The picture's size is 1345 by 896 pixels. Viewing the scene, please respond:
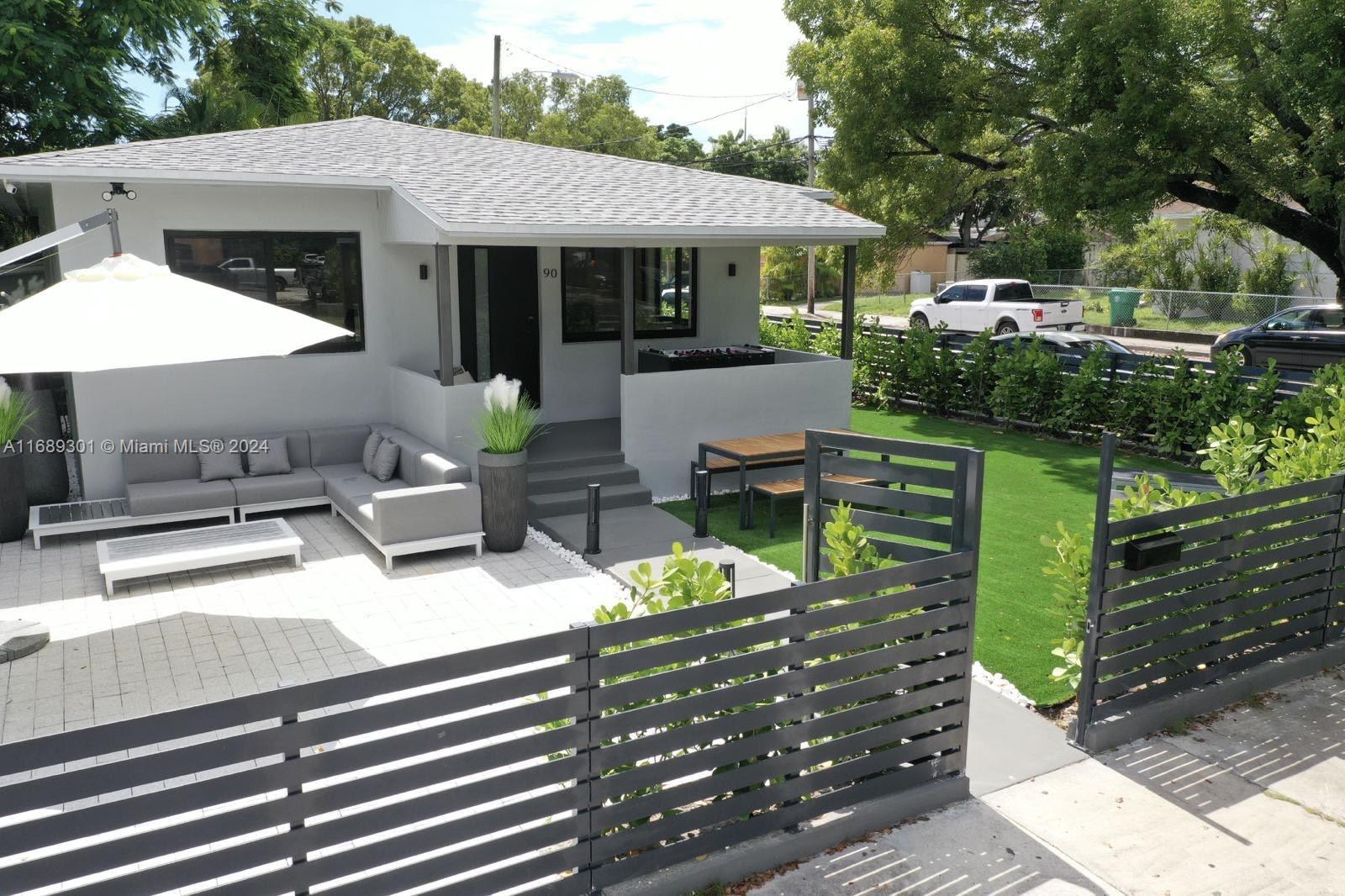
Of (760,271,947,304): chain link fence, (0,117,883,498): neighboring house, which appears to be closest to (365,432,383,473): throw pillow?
(0,117,883,498): neighboring house

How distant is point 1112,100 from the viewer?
45.5ft

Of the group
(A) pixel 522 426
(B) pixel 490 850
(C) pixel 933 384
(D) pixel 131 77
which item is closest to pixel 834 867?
(B) pixel 490 850

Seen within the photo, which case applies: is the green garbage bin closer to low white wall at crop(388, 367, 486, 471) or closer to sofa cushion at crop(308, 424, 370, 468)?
low white wall at crop(388, 367, 486, 471)

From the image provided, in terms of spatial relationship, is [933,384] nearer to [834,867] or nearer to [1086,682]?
[1086,682]

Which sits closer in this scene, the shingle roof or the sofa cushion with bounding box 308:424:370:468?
the shingle roof

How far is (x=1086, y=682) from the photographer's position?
5168 mm

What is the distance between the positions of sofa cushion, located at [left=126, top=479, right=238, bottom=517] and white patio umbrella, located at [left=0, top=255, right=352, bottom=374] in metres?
2.76

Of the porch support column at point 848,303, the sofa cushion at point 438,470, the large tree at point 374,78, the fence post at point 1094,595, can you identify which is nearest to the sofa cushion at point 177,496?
the sofa cushion at point 438,470

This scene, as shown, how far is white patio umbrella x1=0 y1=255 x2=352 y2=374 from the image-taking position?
20.7 feet

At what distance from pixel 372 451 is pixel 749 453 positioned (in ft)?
12.8

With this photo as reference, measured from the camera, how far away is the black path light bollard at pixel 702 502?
921cm

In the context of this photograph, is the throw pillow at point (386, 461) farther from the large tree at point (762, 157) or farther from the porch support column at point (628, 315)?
the large tree at point (762, 157)

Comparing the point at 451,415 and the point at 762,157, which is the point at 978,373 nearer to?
the point at 451,415

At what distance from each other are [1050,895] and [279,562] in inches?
273
